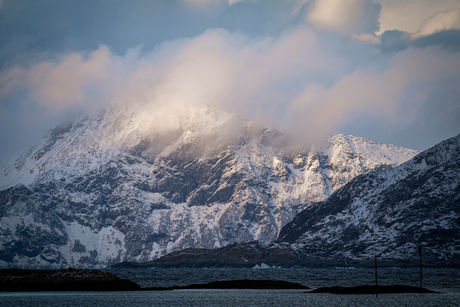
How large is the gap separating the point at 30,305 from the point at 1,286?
5130 centimetres

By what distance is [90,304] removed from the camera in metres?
155

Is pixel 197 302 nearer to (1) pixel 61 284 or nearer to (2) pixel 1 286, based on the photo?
(1) pixel 61 284

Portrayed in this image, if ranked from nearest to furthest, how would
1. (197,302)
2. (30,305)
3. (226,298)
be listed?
(30,305) < (197,302) < (226,298)

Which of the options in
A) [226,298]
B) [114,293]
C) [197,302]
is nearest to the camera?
[197,302]

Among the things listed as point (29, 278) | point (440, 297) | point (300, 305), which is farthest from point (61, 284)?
point (440, 297)

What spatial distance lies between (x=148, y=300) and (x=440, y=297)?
94.6 meters

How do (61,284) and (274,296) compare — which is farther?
(61,284)

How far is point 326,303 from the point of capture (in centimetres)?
15850

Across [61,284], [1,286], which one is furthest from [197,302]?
[1,286]

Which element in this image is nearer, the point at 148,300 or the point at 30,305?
the point at 30,305

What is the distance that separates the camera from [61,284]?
199 m

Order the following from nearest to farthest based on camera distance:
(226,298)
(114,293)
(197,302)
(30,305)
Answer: (30,305)
(197,302)
(226,298)
(114,293)

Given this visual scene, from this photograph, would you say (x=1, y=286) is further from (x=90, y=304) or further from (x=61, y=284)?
(x=90, y=304)

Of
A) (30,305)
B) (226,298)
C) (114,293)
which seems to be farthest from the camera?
(114,293)
